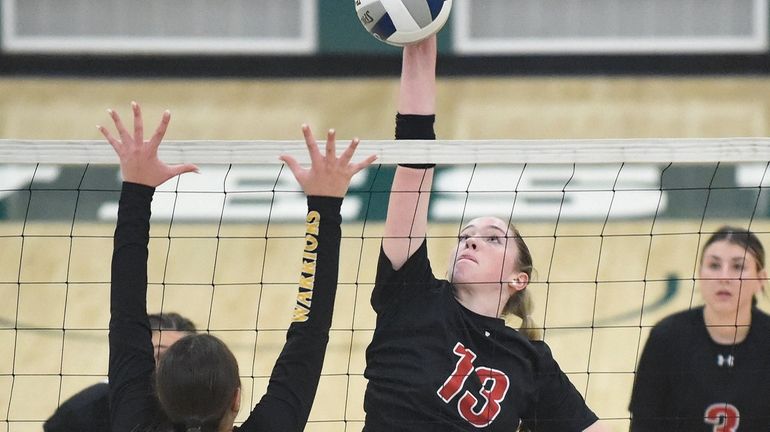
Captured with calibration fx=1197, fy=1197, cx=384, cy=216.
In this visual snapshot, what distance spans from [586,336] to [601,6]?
265 inches

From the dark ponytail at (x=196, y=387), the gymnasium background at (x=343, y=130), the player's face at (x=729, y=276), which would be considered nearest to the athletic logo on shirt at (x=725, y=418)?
the player's face at (x=729, y=276)

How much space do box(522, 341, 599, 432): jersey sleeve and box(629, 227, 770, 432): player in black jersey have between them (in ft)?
2.45

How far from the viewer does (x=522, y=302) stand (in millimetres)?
4074

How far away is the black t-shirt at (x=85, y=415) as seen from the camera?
4059 millimetres

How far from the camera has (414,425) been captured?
11.5 ft

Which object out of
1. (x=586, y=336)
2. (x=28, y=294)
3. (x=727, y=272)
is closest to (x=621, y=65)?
(x=586, y=336)

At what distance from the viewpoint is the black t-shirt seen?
4059mm

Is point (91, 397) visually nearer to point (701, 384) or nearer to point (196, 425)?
point (196, 425)

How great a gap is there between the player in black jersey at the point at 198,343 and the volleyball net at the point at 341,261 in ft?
6.18

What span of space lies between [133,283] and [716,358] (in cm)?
244

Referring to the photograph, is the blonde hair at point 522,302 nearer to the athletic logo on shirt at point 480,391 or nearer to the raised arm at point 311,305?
the athletic logo on shirt at point 480,391

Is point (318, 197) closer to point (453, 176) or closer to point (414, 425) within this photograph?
point (414, 425)

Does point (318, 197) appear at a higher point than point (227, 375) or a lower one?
higher

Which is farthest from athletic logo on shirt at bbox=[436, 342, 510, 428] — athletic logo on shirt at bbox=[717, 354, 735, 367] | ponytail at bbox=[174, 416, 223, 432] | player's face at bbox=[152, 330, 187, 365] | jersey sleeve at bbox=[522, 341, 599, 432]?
athletic logo on shirt at bbox=[717, 354, 735, 367]
